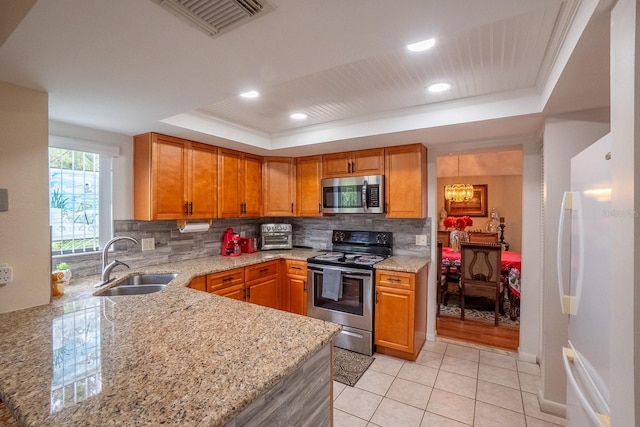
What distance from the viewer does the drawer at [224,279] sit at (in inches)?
105

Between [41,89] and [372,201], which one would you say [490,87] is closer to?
[372,201]

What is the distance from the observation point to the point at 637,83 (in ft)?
2.62

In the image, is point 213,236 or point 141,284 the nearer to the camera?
point 141,284

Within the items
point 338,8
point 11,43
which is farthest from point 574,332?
point 11,43

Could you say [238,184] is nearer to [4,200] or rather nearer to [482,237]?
[4,200]

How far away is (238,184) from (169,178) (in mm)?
788

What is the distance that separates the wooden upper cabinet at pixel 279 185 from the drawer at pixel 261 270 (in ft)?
2.20

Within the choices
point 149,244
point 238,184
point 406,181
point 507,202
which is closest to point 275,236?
point 238,184

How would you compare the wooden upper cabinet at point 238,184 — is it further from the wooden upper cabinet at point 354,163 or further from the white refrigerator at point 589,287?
the white refrigerator at point 589,287

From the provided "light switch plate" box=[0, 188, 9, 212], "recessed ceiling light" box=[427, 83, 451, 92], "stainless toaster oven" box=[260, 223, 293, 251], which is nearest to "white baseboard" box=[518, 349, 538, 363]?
"recessed ceiling light" box=[427, 83, 451, 92]

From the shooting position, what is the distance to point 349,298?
3.00 metres

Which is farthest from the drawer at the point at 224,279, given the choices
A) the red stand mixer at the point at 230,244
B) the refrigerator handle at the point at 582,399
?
the refrigerator handle at the point at 582,399

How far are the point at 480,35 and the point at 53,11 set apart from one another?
5.81ft

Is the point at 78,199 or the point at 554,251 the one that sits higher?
the point at 78,199
